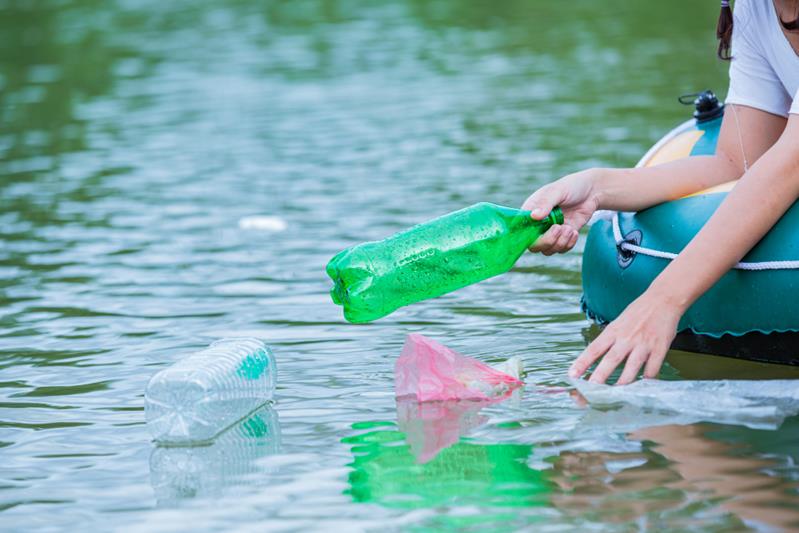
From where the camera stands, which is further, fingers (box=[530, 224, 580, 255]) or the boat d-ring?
the boat d-ring

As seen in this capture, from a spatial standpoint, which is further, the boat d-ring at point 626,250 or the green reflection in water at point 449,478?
the boat d-ring at point 626,250

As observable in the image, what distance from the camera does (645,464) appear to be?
295cm

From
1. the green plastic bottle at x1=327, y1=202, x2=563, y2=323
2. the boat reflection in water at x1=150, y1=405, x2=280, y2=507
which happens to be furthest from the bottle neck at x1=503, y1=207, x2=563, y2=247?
the boat reflection in water at x1=150, y1=405, x2=280, y2=507

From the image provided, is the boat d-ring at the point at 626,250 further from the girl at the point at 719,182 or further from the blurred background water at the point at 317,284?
the blurred background water at the point at 317,284

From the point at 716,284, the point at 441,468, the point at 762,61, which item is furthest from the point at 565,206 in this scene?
the point at 441,468

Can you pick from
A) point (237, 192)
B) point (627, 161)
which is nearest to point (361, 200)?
point (237, 192)

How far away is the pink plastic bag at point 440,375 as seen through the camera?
→ 3.48 meters

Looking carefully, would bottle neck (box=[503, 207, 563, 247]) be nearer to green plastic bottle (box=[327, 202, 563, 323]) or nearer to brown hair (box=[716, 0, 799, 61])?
green plastic bottle (box=[327, 202, 563, 323])

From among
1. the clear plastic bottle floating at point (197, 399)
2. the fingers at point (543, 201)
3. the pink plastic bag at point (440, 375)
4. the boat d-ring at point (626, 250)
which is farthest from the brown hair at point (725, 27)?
the clear plastic bottle floating at point (197, 399)

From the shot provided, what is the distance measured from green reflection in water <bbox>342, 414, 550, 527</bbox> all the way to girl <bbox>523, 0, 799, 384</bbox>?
1.09ft

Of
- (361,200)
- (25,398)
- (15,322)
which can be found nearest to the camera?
(25,398)

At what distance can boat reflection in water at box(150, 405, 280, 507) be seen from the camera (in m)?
2.98

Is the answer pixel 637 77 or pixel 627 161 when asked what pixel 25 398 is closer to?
pixel 627 161

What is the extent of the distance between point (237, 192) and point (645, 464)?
4.51 meters
